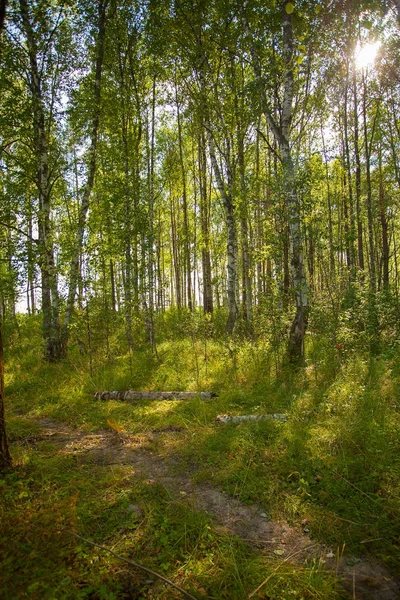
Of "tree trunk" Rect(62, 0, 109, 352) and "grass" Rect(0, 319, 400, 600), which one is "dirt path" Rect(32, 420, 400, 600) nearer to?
"grass" Rect(0, 319, 400, 600)

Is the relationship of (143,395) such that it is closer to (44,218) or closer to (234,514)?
(234,514)

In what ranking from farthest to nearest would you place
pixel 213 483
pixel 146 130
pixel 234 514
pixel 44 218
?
pixel 146 130, pixel 44 218, pixel 213 483, pixel 234 514

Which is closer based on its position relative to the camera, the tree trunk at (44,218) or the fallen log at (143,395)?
the fallen log at (143,395)

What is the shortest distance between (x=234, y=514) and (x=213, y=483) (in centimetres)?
56

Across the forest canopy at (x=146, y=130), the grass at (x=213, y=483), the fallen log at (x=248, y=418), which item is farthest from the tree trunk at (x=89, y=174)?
the fallen log at (x=248, y=418)

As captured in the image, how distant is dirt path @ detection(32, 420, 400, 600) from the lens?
2.28 m

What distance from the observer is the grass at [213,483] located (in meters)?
2.24

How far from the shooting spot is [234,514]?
3.02m

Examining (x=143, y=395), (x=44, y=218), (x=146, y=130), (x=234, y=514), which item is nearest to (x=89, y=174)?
(x=44, y=218)

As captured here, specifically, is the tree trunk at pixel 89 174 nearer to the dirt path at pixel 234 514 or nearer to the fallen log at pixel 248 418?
the dirt path at pixel 234 514

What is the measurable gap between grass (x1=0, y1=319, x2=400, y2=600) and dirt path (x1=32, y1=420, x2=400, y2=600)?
11 centimetres

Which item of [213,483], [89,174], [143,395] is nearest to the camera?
[213,483]

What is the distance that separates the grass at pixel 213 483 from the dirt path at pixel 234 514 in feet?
0.35

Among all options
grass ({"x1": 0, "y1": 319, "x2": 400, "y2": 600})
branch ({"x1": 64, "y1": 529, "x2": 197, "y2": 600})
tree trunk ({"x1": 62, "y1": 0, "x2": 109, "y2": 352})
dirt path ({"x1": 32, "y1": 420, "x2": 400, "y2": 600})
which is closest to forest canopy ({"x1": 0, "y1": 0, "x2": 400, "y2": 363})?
tree trunk ({"x1": 62, "y1": 0, "x2": 109, "y2": 352})
